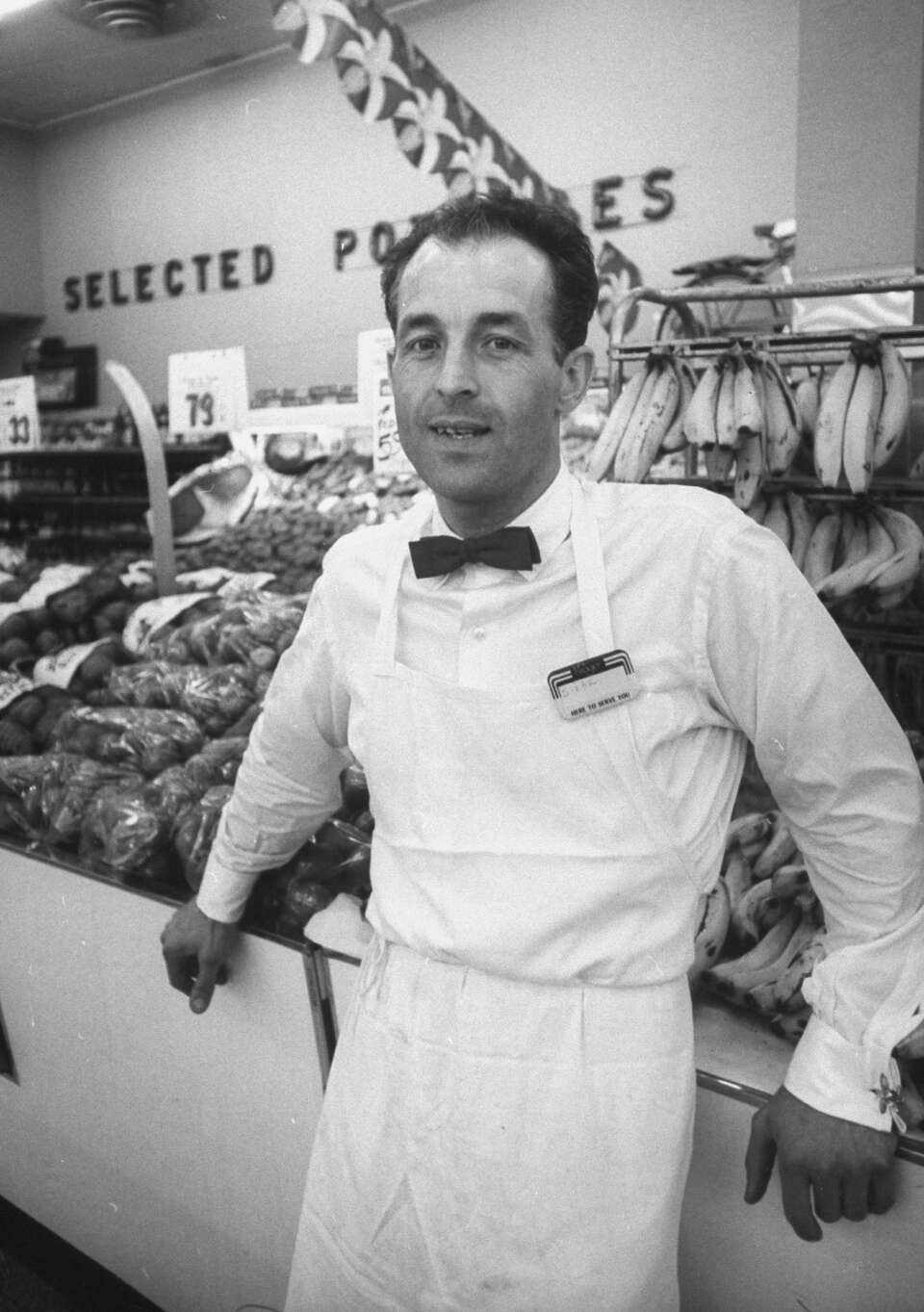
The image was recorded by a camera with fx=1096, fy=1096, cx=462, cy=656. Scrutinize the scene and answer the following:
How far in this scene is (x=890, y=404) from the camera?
220 cm

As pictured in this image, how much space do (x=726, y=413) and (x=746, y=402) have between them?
0.05 m

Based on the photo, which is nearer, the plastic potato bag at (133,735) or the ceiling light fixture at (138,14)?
the plastic potato bag at (133,735)

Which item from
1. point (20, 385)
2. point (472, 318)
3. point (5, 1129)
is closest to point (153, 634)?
point (5, 1129)

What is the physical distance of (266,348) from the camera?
32.5 ft

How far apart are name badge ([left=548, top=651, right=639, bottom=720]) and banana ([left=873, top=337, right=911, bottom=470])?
121 centimetres

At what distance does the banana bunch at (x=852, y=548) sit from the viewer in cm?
214

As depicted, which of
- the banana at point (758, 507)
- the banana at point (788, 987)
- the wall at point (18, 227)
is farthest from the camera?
the wall at point (18, 227)

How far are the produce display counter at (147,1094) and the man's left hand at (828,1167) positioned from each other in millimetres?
875

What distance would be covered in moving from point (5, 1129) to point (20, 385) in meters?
3.15

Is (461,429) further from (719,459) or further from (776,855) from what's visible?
(719,459)

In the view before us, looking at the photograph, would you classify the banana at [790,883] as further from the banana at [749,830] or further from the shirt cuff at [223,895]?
the shirt cuff at [223,895]

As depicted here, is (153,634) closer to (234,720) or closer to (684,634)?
(234,720)

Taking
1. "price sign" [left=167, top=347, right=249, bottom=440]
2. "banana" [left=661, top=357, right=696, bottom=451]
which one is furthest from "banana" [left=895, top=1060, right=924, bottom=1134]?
"price sign" [left=167, top=347, right=249, bottom=440]

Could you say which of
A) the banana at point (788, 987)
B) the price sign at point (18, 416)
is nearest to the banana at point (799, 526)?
the banana at point (788, 987)
